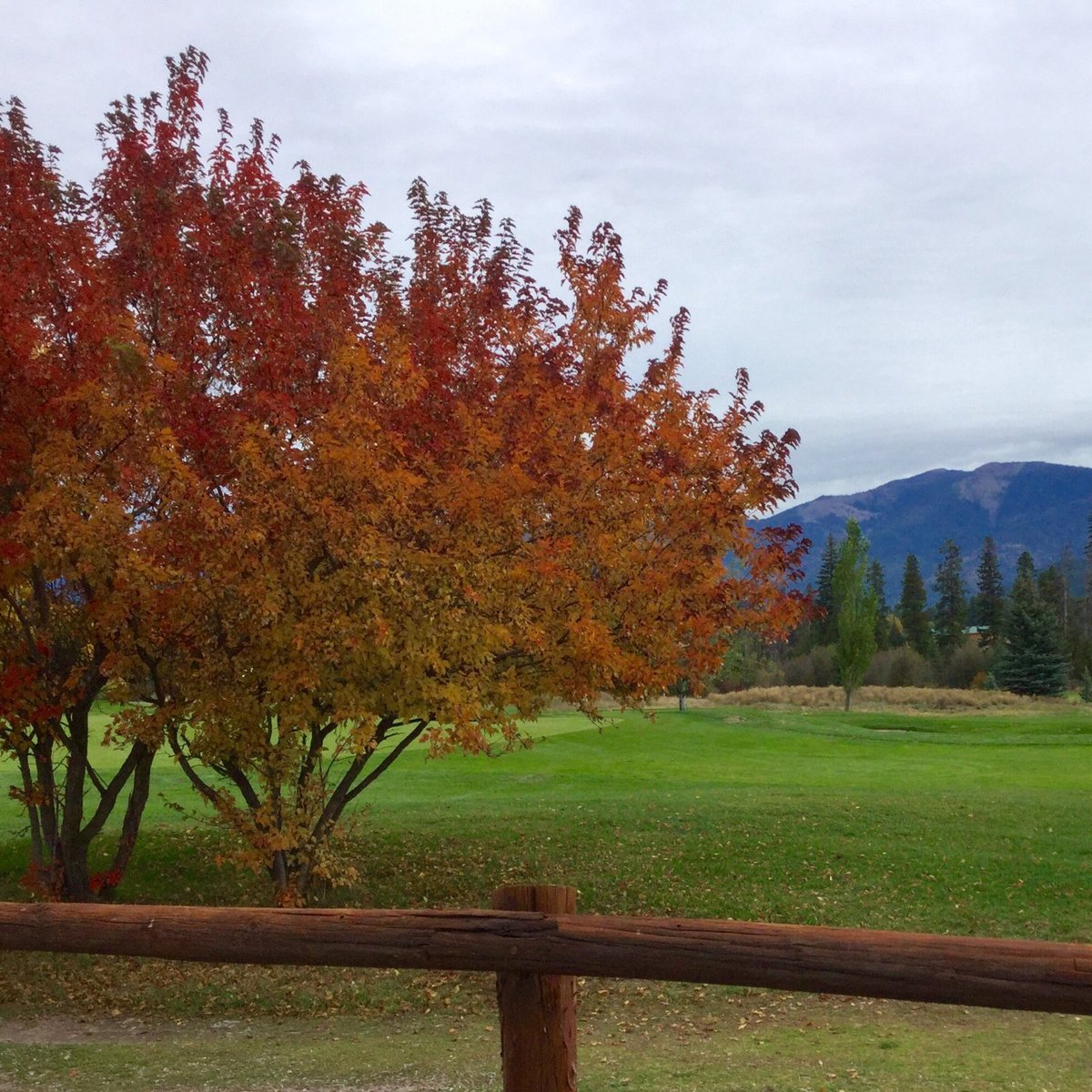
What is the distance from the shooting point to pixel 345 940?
4520mm

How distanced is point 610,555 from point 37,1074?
21.8ft

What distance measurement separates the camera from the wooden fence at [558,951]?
12.5 feet

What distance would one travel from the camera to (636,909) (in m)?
14.4

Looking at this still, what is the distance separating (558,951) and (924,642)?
9611cm

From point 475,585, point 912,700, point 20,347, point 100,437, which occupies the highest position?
point 20,347

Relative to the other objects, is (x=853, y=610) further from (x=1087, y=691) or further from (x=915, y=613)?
(x=915, y=613)

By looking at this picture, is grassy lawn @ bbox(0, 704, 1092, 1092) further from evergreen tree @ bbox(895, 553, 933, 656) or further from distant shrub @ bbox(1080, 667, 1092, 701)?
evergreen tree @ bbox(895, 553, 933, 656)

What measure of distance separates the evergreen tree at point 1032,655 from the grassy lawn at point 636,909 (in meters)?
39.5

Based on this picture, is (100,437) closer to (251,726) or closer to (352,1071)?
(251,726)

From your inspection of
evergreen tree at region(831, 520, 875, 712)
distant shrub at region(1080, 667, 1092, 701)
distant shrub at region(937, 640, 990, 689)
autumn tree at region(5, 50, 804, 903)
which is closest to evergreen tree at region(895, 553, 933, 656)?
distant shrub at region(937, 640, 990, 689)

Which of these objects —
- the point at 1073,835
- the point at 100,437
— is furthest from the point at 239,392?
the point at 1073,835

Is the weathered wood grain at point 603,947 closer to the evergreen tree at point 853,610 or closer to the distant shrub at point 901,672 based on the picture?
the evergreen tree at point 853,610

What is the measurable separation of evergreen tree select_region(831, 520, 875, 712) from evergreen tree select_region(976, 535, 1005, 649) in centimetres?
4084

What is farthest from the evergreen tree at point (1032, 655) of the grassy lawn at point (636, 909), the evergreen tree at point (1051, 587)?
the grassy lawn at point (636, 909)
